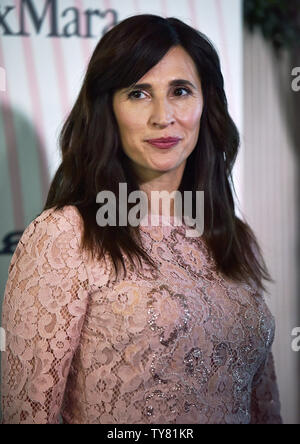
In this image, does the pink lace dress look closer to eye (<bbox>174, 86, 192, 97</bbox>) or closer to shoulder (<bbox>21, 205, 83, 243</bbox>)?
shoulder (<bbox>21, 205, 83, 243</bbox>)

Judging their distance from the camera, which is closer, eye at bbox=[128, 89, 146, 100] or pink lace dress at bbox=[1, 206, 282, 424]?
pink lace dress at bbox=[1, 206, 282, 424]

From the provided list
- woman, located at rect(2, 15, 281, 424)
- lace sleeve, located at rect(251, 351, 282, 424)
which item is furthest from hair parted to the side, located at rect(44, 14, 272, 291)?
lace sleeve, located at rect(251, 351, 282, 424)

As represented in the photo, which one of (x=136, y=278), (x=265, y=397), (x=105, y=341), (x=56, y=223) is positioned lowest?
(x=265, y=397)

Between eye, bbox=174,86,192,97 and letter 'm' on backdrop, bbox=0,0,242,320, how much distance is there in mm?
411

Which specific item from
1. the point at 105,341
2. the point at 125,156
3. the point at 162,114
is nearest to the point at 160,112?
the point at 162,114

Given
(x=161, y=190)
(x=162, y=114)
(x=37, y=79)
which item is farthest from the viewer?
(x=37, y=79)

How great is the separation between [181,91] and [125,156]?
0.55 ft

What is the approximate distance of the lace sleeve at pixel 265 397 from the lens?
1353mm

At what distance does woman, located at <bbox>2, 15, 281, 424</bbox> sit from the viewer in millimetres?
1063

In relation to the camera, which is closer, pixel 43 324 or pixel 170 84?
pixel 43 324

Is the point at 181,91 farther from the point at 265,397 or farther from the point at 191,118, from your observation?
the point at 265,397

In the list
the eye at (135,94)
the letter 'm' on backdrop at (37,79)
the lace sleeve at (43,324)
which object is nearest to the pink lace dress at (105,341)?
the lace sleeve at (43,324)

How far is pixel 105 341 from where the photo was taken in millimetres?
1087

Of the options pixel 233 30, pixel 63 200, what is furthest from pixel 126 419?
pixel 233 30
